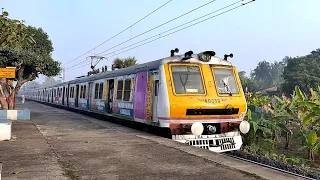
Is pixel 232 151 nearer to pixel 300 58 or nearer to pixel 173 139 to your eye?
pixel 173 139

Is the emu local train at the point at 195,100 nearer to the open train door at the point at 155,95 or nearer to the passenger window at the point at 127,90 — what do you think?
the open train door at the point at 155,95

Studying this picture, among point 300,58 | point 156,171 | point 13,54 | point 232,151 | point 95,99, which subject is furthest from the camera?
point 300,58

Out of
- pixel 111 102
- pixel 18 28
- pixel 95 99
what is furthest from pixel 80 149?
pixel 95 99

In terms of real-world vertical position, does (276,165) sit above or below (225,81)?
below

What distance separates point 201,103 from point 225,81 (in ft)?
4.41

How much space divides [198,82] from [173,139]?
1773 millimetres

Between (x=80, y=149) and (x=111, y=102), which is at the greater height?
(x=111, y=102)

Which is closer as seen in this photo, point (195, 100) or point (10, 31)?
point (195, 100)

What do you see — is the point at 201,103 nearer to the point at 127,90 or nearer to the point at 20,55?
the point at 127,90

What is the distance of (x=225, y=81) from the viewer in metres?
10.2

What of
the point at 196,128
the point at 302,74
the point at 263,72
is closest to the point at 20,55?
the point at 196,128

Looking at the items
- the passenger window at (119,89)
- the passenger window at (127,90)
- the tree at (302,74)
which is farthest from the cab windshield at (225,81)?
the tree at (302,74)

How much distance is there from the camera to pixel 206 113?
9375mm

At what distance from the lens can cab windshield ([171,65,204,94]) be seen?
944cm
